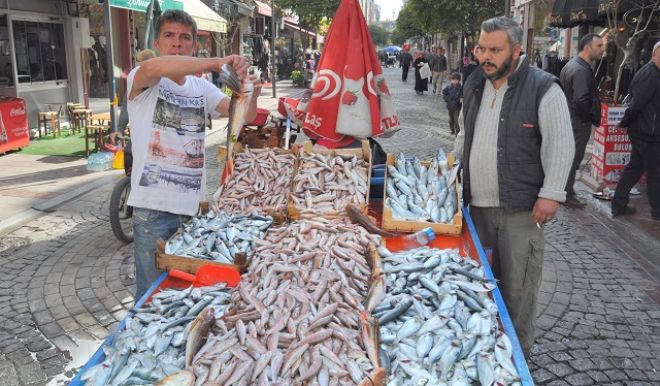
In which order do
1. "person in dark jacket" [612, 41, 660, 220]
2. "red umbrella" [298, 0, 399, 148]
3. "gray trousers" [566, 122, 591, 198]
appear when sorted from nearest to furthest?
1. "red umbrella" [298, 0, 399, 148]
2. "person in dark jacket" [612, 41, 660, 220]
3. "gray trousers" [566, 122, 591, 198]

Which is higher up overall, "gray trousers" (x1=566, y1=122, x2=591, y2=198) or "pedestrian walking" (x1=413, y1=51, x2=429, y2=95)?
"pedestrian walking" (x1=413, y1=51, x2=429, y2=95)

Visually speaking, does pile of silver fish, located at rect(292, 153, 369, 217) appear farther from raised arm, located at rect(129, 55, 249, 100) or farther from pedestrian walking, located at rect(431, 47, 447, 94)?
pedestrian walking, located at rect(431, 47, 447, 94)

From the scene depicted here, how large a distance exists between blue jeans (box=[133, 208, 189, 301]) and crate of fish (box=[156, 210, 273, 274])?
0.09 m

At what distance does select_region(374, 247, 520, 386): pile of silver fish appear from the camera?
250cm

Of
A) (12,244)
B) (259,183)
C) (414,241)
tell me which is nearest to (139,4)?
(12,244)

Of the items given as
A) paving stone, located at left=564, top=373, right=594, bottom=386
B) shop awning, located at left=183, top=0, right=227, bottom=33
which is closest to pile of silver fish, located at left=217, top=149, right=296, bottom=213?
paving stone, located at left=564, top=373, right=594, bottom=386

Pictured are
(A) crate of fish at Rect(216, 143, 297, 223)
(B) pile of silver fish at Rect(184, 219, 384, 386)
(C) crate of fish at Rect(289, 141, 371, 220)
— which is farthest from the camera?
(A) crate of fish at Rect(216, 143, 297, 223)

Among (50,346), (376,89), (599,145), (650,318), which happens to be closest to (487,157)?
(376,89)

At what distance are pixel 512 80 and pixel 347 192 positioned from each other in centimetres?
166

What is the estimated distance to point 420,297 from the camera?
3.03 metres

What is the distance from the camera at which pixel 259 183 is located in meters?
5.21

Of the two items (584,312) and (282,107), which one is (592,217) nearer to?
(584,312)

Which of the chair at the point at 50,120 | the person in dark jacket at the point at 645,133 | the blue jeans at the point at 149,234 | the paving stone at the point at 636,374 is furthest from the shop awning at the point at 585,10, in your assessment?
the chair at the point at 50,120

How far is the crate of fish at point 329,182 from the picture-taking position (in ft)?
14.7
